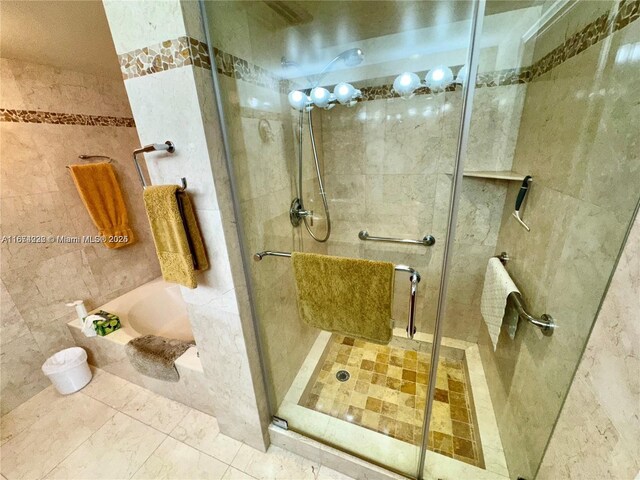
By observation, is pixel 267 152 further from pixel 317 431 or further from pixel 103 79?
pixel 103 79

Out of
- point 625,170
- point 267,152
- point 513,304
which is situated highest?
point 267,152

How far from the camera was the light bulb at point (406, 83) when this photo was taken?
1.37 metres

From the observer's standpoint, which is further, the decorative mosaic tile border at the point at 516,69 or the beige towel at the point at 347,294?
the beige towel at the point at 347,294

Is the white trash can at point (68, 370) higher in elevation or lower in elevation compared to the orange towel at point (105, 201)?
lower

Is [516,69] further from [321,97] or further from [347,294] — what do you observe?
[347,294]

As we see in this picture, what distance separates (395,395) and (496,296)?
85 centimetres

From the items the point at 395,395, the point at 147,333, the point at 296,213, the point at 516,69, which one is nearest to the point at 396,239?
the point at 296,213

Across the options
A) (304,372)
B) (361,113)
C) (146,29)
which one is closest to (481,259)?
(361,113)

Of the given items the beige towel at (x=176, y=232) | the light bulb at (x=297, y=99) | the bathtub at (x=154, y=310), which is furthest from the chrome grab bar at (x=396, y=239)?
the bathtub at (x=154, y=310)

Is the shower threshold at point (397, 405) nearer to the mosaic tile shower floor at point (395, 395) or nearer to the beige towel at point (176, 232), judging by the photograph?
the mosaic tile shower floor at point (395, 395)

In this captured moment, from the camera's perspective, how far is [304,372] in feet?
5.34

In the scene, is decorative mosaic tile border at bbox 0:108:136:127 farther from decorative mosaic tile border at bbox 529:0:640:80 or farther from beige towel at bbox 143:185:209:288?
decorative mosaic tile border at bbox 529:0:640:80

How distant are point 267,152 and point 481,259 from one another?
1.53 metres

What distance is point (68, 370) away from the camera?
1651mm
